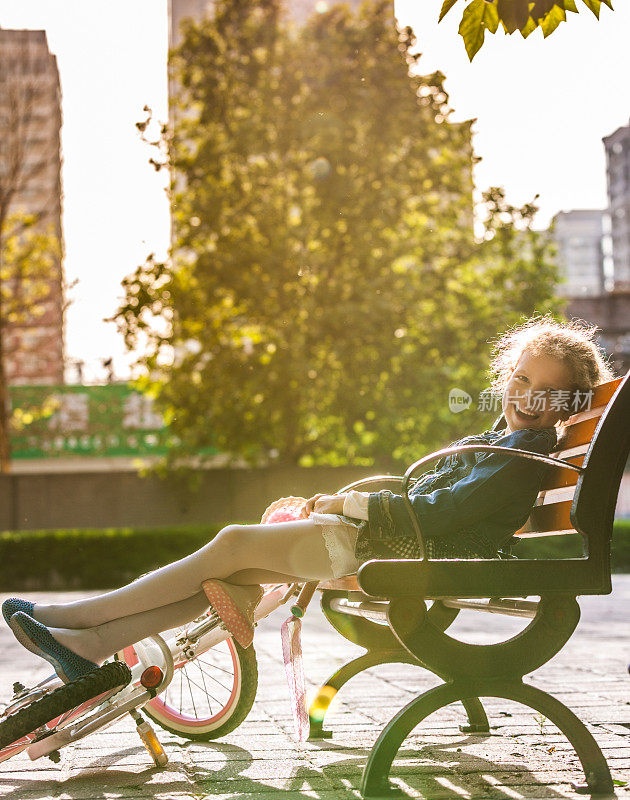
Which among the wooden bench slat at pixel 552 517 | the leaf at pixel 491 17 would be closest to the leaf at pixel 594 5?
the leaf at pixel 491 17

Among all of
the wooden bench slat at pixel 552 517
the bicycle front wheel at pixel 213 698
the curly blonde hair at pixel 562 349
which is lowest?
the bicycle front wheel at pixel 213 698

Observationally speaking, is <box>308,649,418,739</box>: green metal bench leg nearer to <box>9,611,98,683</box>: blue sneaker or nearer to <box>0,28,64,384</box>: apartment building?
<box>9,611,98,683</box>: blue sneaker

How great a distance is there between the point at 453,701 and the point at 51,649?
112 cm

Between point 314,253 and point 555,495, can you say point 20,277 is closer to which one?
point 314,253

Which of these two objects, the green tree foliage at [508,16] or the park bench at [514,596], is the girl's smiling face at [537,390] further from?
the green tree foliage at [508,16]

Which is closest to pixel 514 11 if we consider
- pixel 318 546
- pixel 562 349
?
pixel 562 349

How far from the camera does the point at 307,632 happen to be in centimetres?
780

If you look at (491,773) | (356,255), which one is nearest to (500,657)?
(491,773)

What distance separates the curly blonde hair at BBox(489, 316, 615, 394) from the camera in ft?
10.6

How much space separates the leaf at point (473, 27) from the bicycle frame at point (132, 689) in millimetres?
1809

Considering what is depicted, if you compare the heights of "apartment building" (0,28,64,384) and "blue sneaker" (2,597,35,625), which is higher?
"apartment building" (0,28,64,384)

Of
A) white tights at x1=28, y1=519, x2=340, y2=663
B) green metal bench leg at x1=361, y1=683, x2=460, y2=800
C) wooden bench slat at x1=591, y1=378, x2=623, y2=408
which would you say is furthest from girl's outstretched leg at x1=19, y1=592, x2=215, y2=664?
wooden bench slat at x1=591, y1=378, x2=623, y2=408

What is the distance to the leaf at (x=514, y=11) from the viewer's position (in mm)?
3148

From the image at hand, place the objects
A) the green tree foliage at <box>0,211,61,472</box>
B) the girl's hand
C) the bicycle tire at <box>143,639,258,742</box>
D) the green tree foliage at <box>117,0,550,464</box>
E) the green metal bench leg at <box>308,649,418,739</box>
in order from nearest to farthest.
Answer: the girl's hand < the bicycle tire at <box>143,639,258,742</box> < the green metal bench leg at <box>308,649,418,739</box> < the green tree foliage at <box>117,0,550,464</box> < the green tree foliage at <box>0,211,61,472</box>
